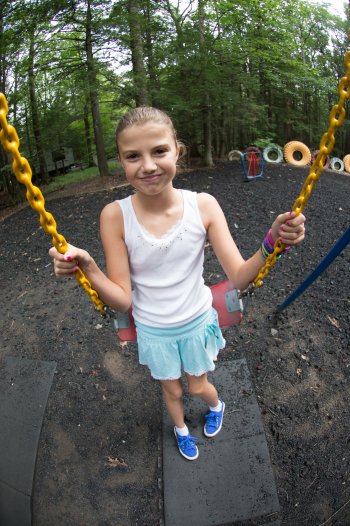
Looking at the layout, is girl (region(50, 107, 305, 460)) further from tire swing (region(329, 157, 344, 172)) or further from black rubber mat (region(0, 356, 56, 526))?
tire swing (region(329, 157, 344, 172))

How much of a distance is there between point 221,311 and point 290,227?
0.72 metres

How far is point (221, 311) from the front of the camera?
1854 mm

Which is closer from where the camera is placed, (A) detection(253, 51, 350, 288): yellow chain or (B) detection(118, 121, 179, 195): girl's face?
(A) detection(253, 51, 350, 288): yellow chain

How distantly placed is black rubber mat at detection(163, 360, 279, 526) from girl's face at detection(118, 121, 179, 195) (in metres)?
1.72

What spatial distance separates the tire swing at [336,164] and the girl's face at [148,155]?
9.70 metres

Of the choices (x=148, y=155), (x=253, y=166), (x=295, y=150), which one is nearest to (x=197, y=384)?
(x=148, y=155)

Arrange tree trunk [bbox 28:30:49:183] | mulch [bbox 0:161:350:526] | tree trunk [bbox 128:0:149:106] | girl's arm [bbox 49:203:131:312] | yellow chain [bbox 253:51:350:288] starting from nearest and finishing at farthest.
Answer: yellow chain [bbox 253:51:350:288], girl's arm [bbox 49:203:131:312], mulch [bbox 0:161:350:526], tree trunk [bbox 128:0:149:106], tree trunk [bbox 28:30:49:183]

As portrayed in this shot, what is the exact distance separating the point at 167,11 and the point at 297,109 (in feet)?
29.7

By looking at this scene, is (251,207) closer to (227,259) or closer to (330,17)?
(227,259)

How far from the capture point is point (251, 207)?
18.3 feet

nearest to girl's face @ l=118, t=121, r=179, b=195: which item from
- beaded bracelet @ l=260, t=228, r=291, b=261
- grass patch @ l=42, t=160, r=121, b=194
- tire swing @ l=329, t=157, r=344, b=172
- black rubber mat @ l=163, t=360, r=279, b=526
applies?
beaded bracelet @ l=260, t=228, r=291, b=261

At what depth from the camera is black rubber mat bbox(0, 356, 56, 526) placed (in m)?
2.11

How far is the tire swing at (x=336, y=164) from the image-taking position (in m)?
9.82

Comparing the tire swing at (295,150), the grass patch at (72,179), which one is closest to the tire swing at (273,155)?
the tire swing at (295,150)
